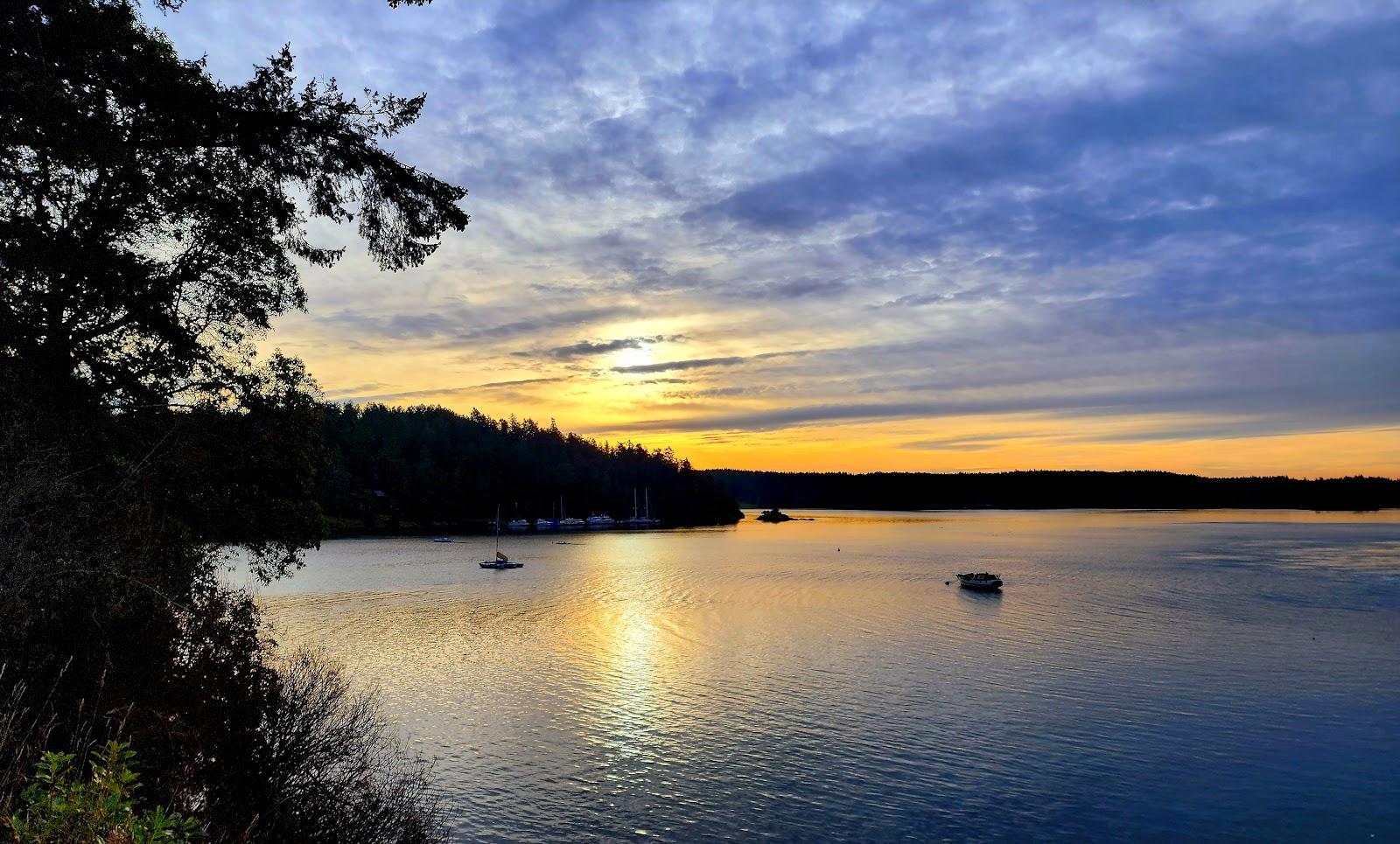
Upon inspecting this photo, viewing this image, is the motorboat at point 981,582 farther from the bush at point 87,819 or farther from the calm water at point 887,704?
the bush at point 87,819

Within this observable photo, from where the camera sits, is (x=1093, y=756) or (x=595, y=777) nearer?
(x=595, y=777)

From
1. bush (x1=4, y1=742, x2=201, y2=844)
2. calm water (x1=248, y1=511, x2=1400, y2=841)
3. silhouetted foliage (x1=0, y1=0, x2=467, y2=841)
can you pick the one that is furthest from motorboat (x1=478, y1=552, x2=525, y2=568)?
bush (x1=4, y1=742, x2=201, y2=844)

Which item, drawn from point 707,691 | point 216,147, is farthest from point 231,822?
point 707,691

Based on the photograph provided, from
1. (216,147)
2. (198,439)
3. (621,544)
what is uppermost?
(216,147)

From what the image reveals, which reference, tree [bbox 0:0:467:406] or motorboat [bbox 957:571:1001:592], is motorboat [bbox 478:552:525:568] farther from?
tree [bbox 0:0:467:406]

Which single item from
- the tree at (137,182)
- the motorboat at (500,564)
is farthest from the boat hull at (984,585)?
the tree at (137,182)

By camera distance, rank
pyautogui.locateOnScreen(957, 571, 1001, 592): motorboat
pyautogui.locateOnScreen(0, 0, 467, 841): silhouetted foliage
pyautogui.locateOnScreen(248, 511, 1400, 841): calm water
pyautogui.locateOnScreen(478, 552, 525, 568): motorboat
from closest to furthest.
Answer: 1. pyautogui.locateOnScreen(0, 0, 467, 841): silhouetted foliage
2. pyautogui.locateOnScreen(248, 511, 1400, 841): calm water
3. pyautogui.locateOnScreen(957, 571, 1001, 592): motorboat
4. pyautogui.locateOnScreen(478, 552, 525, 568): motorboat

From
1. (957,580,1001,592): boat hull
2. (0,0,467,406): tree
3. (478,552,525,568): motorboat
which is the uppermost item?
(0,0,467,406): tree

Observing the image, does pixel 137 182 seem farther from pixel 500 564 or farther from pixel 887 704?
pixel 500 564

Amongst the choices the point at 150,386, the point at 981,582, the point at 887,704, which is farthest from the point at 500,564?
the point at 150,386

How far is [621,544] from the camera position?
14262 centimetres

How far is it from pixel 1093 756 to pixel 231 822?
83.5ft

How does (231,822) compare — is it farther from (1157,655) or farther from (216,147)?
(1157,655)

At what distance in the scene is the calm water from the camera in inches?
888
